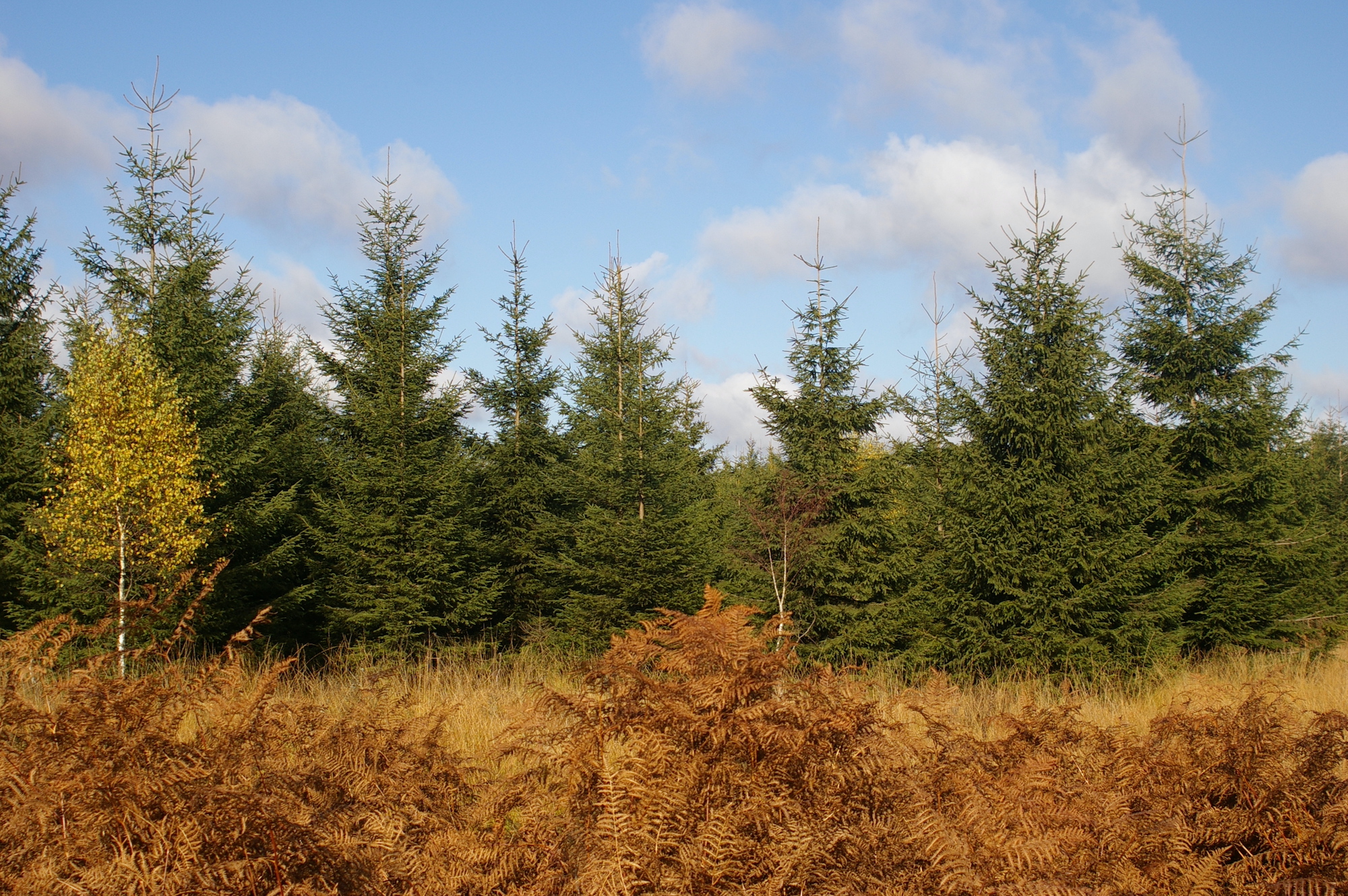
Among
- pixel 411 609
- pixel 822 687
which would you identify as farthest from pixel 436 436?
pixel 822 687

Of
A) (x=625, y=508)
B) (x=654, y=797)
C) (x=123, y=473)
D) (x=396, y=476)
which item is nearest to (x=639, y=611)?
(x=625, y=508)

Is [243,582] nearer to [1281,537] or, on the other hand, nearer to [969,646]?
[969,646]

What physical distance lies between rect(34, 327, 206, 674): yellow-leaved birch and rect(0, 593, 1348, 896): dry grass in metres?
7.73

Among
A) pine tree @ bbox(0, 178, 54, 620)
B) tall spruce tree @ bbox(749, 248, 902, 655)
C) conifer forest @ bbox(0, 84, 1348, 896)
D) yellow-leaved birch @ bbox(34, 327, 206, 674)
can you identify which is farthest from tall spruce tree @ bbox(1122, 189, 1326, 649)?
pine tree @ bbox(0, 178, 54, 620)

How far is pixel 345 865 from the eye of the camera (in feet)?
8.53

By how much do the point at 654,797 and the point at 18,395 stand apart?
646 inches

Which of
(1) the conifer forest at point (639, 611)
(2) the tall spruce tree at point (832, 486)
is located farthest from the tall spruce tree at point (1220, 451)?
(2) the tall spruce tree at point (832, 486)

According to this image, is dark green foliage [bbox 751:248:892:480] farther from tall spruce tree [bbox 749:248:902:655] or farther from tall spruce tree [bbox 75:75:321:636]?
tall spruce tree [bbox 75:75:321:636]

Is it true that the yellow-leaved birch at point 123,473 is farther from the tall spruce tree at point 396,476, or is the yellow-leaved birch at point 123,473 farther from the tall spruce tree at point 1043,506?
the tall spruce tree at point 1043,506

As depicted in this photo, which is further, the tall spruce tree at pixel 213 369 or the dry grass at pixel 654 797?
the tall spruce tree at pixel 213 369

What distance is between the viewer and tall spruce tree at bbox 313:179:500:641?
42.9 feet

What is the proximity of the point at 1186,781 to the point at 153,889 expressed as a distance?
4.32 metres

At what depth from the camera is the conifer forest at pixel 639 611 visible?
2.75m

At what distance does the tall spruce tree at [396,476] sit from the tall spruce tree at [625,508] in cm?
188
